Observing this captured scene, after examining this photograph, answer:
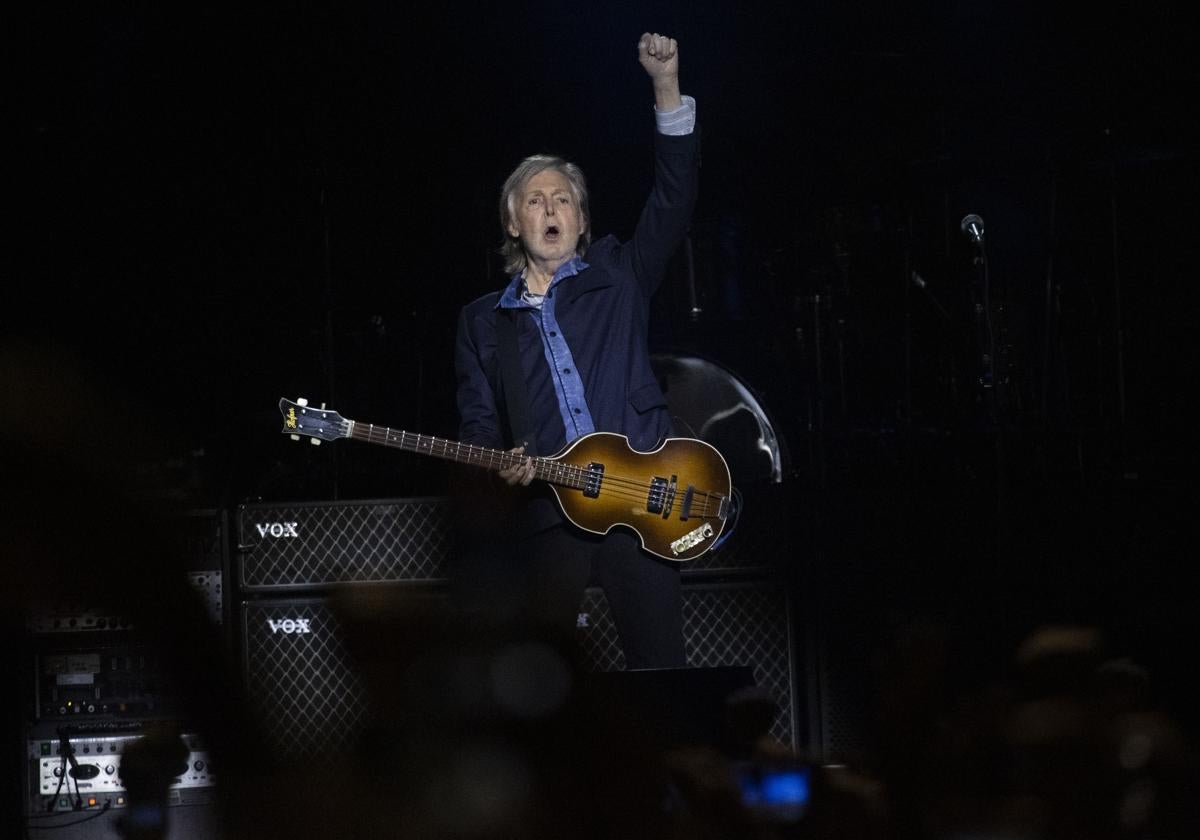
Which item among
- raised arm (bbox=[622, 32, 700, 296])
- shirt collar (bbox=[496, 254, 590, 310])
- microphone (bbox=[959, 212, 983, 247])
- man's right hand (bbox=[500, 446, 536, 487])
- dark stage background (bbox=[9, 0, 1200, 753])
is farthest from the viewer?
dark stage background (bbox=[9, 0, 1200, 753])

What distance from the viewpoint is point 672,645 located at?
10.4 ft

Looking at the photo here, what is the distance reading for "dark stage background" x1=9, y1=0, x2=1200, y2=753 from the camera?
20.2 feet

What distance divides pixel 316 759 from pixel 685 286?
22.6ft

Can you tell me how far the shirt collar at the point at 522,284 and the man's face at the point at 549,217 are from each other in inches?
1.3

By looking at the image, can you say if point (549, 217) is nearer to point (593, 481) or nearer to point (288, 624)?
point (593, 481)

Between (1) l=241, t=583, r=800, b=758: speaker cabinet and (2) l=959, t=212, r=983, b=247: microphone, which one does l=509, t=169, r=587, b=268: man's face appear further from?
(2) l=959, t=212, r=983, b=247: microphone

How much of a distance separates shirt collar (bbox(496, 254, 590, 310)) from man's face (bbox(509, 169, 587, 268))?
0.11 feet

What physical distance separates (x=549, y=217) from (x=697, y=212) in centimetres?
464

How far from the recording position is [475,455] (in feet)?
11.0

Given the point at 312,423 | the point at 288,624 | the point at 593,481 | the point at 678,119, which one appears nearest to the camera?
the point at 678,119

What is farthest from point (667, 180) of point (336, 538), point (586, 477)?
point (336, 538)

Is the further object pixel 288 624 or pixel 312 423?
pixel 288 624

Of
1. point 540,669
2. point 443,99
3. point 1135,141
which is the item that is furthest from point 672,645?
point 1135,141

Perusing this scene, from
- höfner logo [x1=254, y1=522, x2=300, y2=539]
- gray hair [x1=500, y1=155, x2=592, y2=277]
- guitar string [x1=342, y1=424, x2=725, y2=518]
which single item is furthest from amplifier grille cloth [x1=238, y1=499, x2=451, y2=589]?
gray hair [x1=500, y1=155, x2=592, y2=277]
